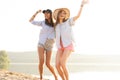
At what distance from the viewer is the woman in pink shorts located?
14.6m

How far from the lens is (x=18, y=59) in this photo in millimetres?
182625

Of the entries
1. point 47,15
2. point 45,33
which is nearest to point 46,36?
point 45,33

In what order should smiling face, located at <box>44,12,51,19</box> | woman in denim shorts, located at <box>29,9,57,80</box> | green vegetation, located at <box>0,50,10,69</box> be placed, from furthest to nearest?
1. green vegetation, located at <box>0,50,10,69</box>
2. woman in denim shorts, located at <box>29,9,57,80</box>
3. smiling face, located at <box>44,12,51,19</box>


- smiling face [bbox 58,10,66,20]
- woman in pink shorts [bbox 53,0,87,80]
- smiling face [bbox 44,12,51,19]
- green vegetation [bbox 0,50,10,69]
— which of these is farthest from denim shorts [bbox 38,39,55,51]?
green vegetation [bbox 0,50,10,69]

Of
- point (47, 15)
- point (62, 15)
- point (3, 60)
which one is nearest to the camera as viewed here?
point (62, 15)

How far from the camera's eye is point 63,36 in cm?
1467

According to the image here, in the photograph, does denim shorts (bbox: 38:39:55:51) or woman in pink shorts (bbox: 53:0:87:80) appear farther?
denim shorts (bbox: 38:39:55:51)

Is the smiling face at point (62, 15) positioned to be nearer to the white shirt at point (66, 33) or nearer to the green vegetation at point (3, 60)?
the white shirt at point (66, 33)

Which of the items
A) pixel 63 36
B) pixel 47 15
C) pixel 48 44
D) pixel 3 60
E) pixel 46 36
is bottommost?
pixel 3 60

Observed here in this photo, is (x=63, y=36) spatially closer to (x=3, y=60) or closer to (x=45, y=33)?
(x=45, y=33)

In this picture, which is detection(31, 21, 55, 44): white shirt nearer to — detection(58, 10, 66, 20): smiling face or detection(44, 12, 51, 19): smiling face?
detection(44, 12, 51, 19): smiling face

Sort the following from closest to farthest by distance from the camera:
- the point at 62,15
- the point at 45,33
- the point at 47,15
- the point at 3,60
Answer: the point at 62,15 → the point at 47,15 → the point at 45,33 → the point at 3,60

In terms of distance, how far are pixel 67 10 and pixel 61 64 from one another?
1440 mm

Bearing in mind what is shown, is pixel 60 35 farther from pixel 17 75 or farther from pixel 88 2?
pixel 17 75
